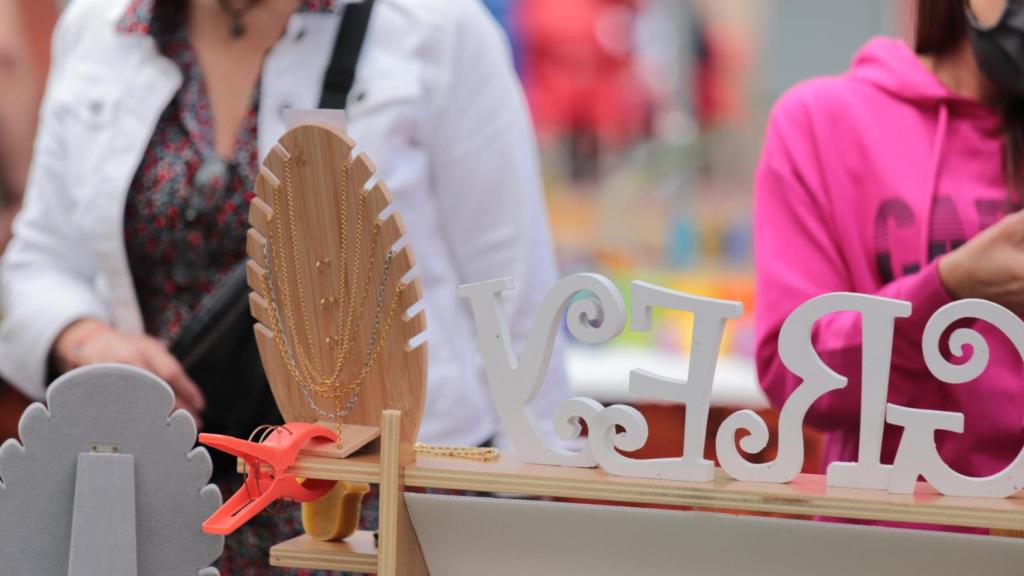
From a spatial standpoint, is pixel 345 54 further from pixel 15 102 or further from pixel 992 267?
pixel 15 102

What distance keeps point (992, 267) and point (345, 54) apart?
0.73m

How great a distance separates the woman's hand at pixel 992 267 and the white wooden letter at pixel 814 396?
0.12m

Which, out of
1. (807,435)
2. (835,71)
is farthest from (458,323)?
(835,71)

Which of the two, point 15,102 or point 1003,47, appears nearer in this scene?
point 1003,47

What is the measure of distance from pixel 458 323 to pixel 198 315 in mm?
293

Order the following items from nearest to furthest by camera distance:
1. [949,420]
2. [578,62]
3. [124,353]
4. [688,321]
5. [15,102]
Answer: [949,420]
[124,353]
[15,102]
[688,321]
[578,62]

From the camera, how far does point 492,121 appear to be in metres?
1.55

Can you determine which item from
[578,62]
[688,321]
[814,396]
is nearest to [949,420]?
[814,396]

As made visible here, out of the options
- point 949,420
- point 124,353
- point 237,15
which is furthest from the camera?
point 237,15

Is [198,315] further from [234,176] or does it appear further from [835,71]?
[835,71]

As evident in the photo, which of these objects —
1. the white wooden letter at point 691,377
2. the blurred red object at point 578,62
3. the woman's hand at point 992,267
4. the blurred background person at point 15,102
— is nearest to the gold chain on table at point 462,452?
the white wooden letter at point 691,377

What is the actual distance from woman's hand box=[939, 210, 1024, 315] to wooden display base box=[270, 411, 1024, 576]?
0.58 feet

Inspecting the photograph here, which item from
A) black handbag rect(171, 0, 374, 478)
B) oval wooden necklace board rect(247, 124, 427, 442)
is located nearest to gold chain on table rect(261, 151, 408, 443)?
oval wooden necklace board rect(247, 124, 427, 442)

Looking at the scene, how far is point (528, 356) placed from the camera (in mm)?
1122
